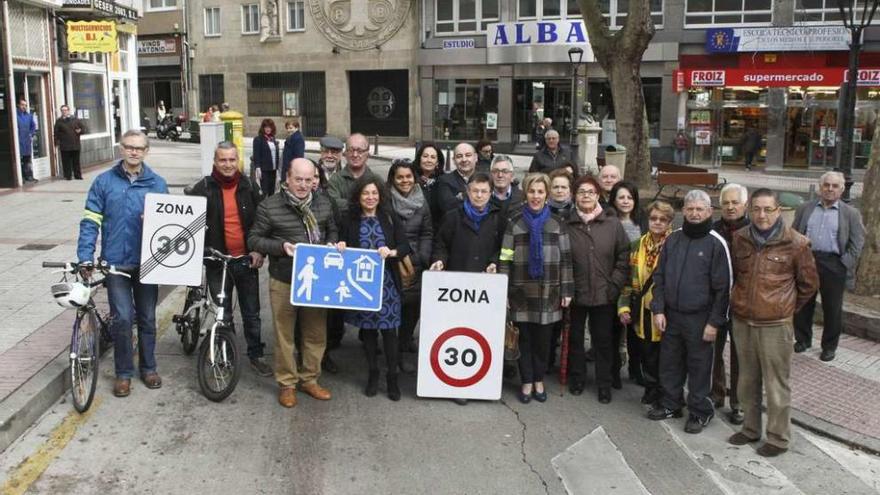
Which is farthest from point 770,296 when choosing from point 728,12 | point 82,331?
point 728,12

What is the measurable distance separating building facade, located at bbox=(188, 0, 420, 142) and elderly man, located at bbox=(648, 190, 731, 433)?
32087 millimetres

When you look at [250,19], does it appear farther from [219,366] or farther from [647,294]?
[647,294]

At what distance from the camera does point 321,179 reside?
8.24 meters

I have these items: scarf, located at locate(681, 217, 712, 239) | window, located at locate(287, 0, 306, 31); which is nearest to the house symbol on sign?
scarf, located at locate(681, 217, 712, 239)

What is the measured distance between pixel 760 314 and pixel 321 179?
4290 millimetres

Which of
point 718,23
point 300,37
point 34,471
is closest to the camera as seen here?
point 34,471

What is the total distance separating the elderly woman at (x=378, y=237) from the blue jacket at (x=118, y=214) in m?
1.58

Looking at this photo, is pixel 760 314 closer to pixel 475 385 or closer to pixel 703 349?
pixel 703 349

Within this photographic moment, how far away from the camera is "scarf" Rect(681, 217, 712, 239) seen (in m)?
5.97

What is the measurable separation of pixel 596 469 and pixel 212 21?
1621 inches

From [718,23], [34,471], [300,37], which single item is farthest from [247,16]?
[34,471]

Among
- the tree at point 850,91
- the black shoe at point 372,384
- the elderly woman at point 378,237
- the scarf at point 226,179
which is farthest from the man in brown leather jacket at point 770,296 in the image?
the tree at point 850,91

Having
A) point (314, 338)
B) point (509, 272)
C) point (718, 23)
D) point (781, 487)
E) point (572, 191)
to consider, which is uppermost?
point (718, 23)

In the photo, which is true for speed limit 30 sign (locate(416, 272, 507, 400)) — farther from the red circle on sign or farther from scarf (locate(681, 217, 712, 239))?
scarf (locate(681, 217, 712, 239))
